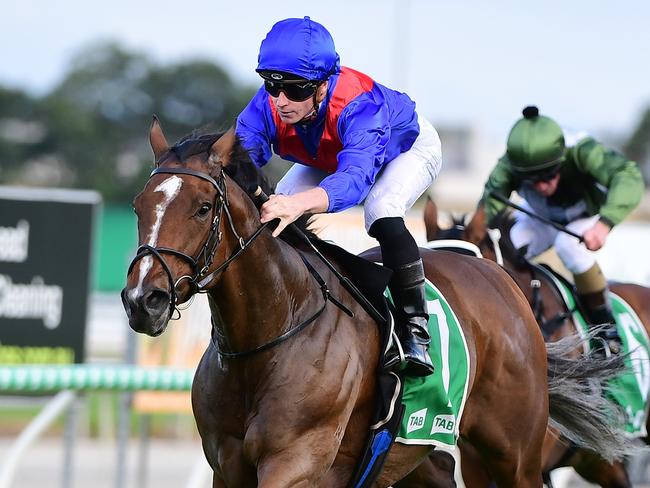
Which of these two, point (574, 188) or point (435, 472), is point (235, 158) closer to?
point (435, 472)

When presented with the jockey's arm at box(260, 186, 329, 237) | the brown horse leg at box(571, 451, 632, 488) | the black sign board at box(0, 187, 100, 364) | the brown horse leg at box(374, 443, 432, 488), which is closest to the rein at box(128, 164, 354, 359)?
the jockey's arm at box(260, 186, 329, 237)

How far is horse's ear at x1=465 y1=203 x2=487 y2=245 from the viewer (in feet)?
17.6

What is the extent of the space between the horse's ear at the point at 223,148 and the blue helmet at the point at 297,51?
0.35 meters

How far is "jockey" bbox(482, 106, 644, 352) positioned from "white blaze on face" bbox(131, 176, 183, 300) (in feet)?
9.06

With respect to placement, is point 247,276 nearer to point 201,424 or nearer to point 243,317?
point 243,317

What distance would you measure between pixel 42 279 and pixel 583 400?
350 centimetres

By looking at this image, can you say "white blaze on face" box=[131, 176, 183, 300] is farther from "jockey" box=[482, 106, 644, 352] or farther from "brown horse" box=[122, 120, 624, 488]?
"jockey" box=[482, 106, 644, 352]

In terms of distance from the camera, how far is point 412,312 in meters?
3.99

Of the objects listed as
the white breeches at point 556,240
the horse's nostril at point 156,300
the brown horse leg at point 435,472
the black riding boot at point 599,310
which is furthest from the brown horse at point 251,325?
the white breeches at point 556,240

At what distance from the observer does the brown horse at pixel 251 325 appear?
3133 millimetres

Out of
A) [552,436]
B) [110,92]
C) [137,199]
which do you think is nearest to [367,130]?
[137,199]

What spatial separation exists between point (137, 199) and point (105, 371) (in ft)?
10.2

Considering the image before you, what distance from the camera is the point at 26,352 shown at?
6773 millimetres

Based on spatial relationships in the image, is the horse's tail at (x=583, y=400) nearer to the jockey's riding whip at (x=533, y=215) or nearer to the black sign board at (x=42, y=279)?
the jockey's riding whip at (x=533, y=215)
